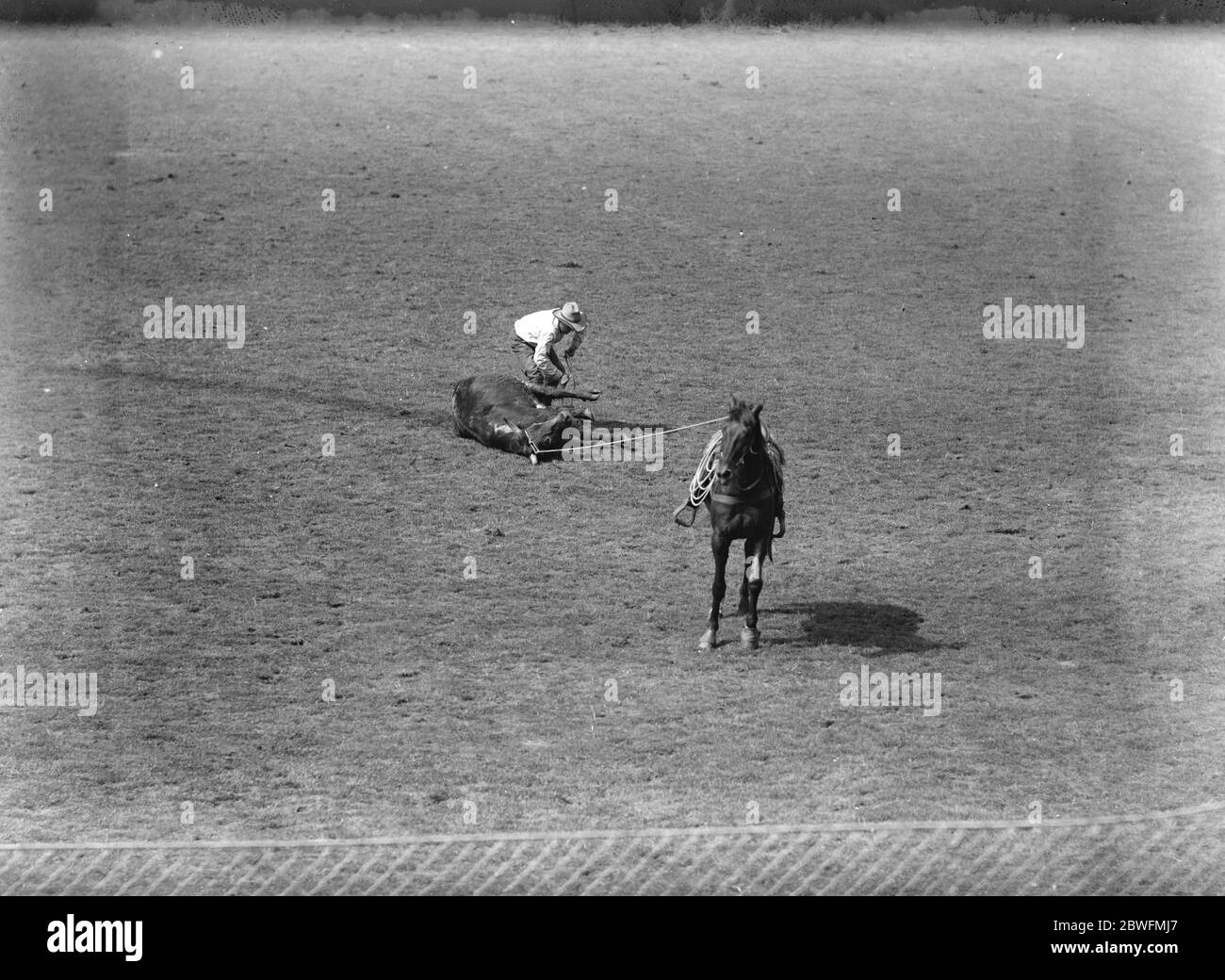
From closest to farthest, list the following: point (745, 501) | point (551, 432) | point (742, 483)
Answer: point (742, 483), point (745, 501), point (551, 432)

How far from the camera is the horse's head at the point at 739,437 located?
56.4 ft

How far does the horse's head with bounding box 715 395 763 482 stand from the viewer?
17.2 m

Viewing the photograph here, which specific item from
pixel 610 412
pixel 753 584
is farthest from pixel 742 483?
pixel 610 412

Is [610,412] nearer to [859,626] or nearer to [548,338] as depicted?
[548,338]

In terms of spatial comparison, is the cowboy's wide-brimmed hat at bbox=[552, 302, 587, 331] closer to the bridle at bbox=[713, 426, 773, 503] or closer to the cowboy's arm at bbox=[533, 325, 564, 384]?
the cowboy's arm at bbox=[533, 325, 564, 384]

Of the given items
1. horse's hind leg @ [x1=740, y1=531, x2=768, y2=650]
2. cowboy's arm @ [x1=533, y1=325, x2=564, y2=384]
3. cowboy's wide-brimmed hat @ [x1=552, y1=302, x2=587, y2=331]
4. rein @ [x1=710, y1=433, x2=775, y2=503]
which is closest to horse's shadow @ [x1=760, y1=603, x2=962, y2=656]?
horse's hind leg @ [x1=740, y1=531, x2=768, y2=650]

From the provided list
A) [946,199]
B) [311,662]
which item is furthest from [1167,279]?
[311,662]

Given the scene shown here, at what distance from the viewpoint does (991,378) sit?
2667cm

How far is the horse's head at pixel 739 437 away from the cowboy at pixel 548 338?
6.24m

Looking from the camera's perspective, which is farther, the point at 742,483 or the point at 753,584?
the point at 753,584

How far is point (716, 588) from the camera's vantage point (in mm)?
18328

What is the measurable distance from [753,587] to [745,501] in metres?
0.92

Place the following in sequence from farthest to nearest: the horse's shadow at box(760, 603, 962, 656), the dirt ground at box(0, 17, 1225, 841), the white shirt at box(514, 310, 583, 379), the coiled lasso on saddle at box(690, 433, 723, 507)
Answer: the white shirt at box(514, 310, 583, 379) < the horse's shadow at box(760, 603, 962, 656) < the coiled lasso on saddle at box(690, 433, 723, 507) < the dirt ground at box(0, 17, 1225, 841)

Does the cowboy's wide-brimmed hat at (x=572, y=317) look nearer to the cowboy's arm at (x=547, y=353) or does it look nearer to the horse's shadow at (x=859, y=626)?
the cowboy's arm at (x=547, y=353)
